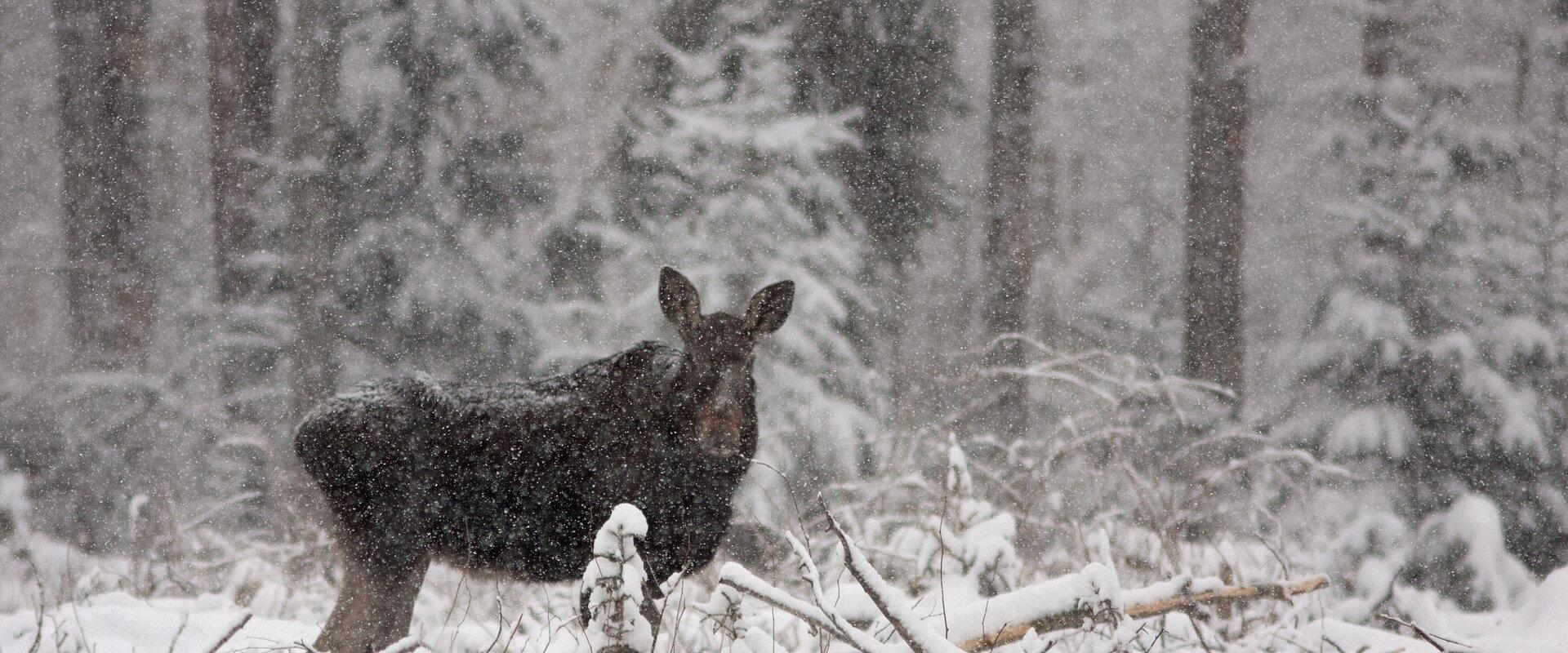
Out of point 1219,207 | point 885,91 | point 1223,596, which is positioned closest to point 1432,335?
point 1219,207

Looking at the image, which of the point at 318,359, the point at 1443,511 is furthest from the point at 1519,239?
the point at 318,359

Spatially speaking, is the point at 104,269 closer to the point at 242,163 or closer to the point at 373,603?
the point at 242,163

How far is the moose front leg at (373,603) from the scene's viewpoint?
378 cm

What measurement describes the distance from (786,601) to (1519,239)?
31.9ft

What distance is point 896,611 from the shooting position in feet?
7.51

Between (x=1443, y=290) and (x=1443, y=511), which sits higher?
(x=1443, y=290)

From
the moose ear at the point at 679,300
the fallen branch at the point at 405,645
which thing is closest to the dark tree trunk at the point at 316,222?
the moose ear at the point at 679,300

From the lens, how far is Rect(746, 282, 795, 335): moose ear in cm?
387

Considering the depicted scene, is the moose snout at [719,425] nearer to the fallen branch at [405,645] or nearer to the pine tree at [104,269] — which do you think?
the fallen branch at [405,645]

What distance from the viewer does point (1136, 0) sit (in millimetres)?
20094

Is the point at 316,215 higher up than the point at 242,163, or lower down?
lower down

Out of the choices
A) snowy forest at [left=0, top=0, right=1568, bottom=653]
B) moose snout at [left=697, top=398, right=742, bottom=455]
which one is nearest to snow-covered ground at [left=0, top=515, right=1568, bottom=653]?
snowy forest at [left=0, top=0, right=1568, bottom=653]

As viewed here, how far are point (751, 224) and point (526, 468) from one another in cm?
660

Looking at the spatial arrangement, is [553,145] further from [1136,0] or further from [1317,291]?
[1136,0]
